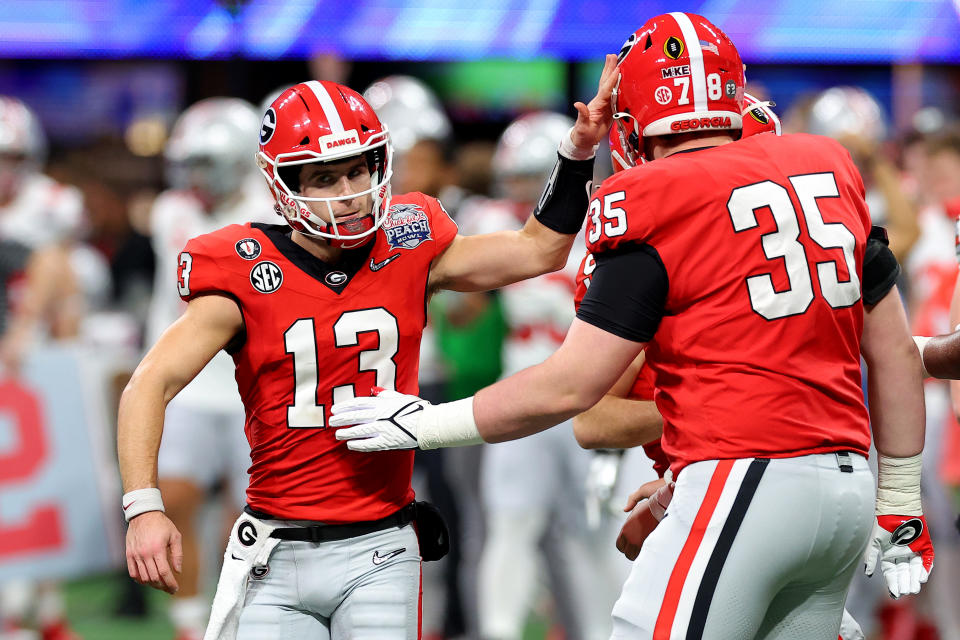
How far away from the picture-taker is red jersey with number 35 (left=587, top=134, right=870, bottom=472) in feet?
8.15

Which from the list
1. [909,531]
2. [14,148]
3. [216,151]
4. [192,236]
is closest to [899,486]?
[909,531]

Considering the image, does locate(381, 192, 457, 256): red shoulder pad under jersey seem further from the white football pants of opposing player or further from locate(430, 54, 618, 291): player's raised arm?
the white football pants of opposing player

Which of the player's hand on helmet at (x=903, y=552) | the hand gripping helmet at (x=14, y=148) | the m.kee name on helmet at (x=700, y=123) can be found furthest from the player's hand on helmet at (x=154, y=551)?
the hand gripping helmet at (x=14, y=148)

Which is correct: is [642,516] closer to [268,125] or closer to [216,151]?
[268,125]

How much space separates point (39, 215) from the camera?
6477 millimetres

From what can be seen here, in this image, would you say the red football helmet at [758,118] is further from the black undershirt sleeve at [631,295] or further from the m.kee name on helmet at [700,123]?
the black undershirt sleeve at [631,295]

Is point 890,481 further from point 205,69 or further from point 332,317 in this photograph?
point 205,69

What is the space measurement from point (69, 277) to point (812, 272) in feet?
15.4

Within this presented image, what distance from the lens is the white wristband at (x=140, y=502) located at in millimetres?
2861

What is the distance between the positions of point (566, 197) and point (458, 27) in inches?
260

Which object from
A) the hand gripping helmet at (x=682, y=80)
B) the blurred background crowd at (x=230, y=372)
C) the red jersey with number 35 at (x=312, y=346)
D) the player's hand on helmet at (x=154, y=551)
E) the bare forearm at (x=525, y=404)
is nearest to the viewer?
the bare forearm at (x=525, y=404)

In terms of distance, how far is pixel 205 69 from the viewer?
1086 centimetres

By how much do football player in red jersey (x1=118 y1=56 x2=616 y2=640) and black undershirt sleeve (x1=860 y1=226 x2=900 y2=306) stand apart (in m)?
0.71

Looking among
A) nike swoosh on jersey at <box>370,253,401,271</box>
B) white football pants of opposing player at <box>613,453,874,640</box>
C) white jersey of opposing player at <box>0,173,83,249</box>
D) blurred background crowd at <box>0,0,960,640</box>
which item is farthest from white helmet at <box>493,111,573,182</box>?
white football pants of opposing player at <box>613,453,874,640</box>
